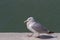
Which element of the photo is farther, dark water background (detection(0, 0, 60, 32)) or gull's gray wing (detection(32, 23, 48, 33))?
dark water background (detection(0, 0, 60, 32))

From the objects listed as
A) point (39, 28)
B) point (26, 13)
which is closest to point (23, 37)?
point (39, 28)

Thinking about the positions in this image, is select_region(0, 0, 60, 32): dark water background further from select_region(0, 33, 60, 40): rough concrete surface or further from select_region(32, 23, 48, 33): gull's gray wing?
select_region(32, 23, 48, 33): gull's gray wing

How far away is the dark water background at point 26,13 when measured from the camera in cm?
545

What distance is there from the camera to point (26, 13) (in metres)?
5.91

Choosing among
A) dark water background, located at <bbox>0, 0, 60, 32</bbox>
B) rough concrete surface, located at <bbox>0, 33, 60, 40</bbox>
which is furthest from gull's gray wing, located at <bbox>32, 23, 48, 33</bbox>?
dark water background, located at <bbox>0, 0, 60, 32</bbox>

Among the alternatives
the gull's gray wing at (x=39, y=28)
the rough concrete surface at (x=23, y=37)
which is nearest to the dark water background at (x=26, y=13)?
the rough concrete surface at (x=23, y=37)

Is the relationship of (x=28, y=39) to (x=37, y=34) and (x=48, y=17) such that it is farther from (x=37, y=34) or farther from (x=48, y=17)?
(x=48, y=17)

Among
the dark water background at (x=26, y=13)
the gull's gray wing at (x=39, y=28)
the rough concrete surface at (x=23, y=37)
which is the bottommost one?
the rough concrete surface at (x=23, y=37)

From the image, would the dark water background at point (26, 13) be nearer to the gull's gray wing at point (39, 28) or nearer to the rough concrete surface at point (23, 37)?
the rough concrete surface at point (23, 37)

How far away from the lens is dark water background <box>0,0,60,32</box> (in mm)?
5445

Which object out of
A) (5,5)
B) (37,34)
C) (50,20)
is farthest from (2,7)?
(37,34)

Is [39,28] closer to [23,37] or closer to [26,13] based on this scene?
[23,37]

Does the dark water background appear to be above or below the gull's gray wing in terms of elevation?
above

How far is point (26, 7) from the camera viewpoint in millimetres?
6160
